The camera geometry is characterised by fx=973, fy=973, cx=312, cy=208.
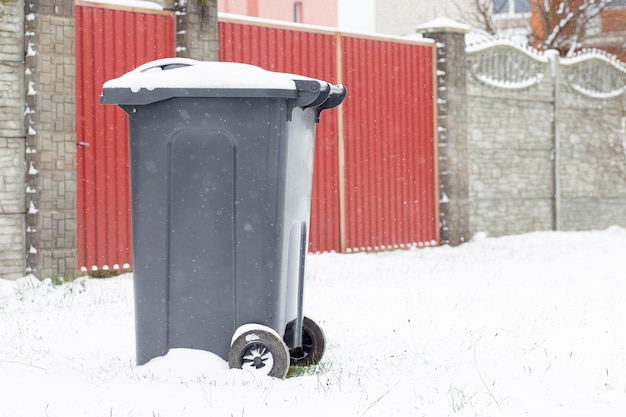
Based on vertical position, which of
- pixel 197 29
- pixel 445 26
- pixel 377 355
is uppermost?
pixel 445 26

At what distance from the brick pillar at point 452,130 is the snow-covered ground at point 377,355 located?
3.34 metres

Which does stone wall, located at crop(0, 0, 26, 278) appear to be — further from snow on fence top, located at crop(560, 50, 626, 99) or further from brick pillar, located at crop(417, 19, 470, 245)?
snow on fence top, located at crop(560, 50, 626, 99)

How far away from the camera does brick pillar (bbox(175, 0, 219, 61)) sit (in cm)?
971

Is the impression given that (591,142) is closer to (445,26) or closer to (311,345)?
(445,26)

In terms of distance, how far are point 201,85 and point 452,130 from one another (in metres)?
8.51

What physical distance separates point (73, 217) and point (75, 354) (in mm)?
3542

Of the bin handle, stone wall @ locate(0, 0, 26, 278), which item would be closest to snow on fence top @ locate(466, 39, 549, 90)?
stone wall @ locate(0, 0, 26, 278)

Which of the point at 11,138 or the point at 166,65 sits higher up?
the point at 166,65

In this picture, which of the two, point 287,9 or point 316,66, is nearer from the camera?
point 316,66

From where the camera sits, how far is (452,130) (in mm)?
12680

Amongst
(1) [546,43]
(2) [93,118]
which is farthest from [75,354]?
(1) [546,43]

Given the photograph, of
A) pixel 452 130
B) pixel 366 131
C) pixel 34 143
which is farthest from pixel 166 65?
pixel 452 130

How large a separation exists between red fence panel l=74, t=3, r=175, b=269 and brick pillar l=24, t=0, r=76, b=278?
226 millimetres

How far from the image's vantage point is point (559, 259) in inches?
429
